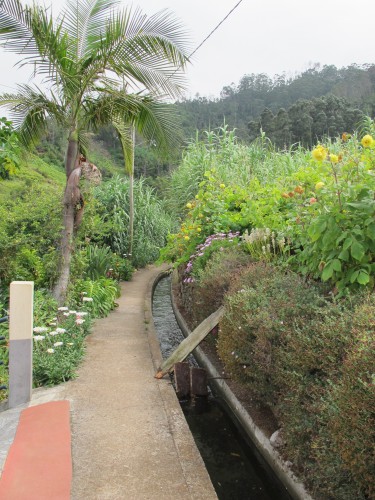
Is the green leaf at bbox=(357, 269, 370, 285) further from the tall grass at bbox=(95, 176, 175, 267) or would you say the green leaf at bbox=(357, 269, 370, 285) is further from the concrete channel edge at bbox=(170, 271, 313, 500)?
the tall grass at bbox=(95, 176, 175, 267)

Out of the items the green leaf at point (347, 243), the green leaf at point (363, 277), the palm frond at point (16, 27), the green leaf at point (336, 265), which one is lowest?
the green leaf at point (363, 277)

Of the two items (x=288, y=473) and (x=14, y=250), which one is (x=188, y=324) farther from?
(x=288, y=473)

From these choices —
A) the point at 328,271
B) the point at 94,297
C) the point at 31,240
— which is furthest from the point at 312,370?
the point at 31,240

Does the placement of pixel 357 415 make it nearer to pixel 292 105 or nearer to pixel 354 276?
pixel 354 276

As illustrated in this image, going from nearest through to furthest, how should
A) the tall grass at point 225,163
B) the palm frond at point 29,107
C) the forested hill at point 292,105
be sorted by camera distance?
the palm frond at point 29,107 → the tall grass at point 225,163 → the forested hill at point 292,105

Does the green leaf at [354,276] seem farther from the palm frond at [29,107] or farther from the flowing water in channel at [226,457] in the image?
the palm frond at [29,107]

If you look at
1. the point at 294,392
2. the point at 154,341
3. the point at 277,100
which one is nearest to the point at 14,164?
the point at 154,341

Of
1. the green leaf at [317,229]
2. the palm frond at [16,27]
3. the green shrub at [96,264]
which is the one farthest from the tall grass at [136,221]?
the green leaf at [317,229]

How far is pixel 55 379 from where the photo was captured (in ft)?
15.4

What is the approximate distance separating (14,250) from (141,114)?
309cm

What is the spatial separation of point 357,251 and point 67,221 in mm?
5119

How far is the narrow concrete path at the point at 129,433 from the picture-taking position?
9.48 ft

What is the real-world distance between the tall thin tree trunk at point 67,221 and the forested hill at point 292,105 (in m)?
17.8

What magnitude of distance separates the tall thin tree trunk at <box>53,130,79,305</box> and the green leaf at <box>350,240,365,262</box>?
490 centimetres
